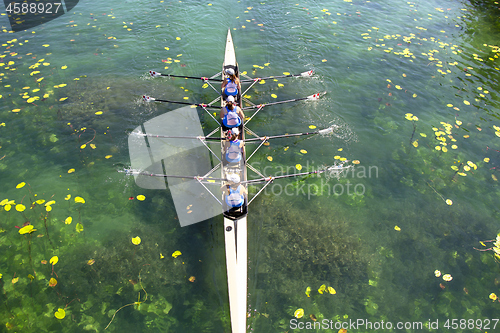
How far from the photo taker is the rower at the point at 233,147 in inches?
295

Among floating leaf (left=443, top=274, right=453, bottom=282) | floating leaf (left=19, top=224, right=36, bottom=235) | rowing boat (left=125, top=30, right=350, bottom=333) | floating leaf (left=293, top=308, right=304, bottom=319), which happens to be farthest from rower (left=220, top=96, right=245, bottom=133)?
floating leaf (left=443, top=274, right=453, bottom=282)

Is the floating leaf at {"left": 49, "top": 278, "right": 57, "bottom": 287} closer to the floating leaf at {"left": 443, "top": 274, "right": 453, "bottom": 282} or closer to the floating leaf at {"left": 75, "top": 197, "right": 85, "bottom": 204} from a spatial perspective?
the floating leaf at {"left": 75, "top": 197, "right": 85, "bottom": 204}

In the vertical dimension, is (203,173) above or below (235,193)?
below

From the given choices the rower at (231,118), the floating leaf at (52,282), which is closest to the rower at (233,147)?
the rower at (231,118)

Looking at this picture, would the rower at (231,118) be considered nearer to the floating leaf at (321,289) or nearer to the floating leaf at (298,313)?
the floating leaf at (321,289)

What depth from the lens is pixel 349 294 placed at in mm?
6016

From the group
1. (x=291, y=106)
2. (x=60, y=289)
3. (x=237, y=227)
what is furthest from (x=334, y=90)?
(x=60, y=289)

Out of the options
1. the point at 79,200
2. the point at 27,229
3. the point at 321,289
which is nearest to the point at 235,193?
the point at 321,289

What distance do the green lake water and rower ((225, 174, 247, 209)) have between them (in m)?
0.99

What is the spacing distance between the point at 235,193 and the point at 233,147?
169cm

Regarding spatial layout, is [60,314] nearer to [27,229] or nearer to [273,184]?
[27,229]

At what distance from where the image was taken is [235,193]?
6.40m

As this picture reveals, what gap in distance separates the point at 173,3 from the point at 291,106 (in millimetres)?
11729

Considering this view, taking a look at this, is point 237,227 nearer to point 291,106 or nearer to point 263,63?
point 291,106
